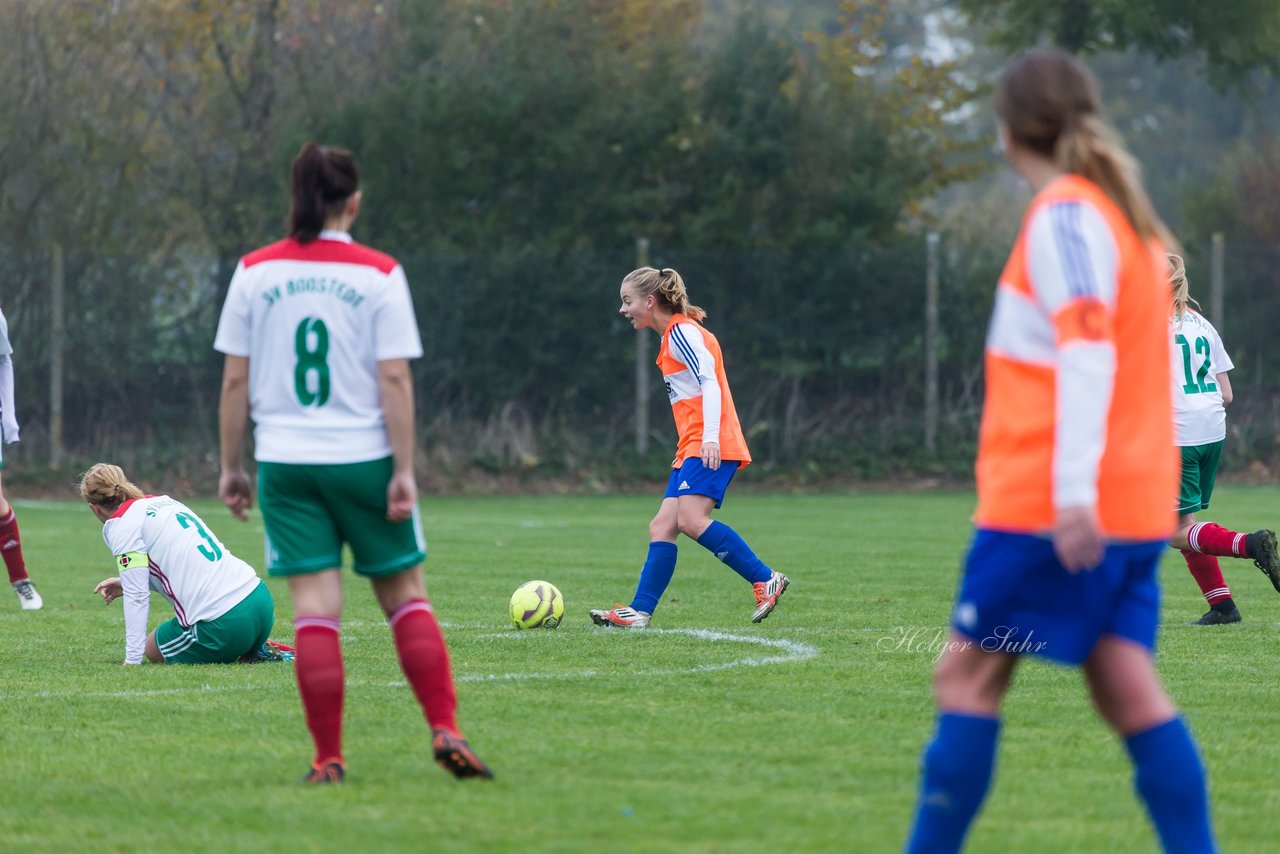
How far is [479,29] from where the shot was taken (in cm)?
2530

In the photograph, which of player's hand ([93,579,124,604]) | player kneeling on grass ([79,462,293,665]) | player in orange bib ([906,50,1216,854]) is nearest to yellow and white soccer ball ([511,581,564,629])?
player kneeling on grass ([79,462,293,665])

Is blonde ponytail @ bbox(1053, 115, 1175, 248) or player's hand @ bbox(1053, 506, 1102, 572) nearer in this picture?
player's hand @ bbox(1053, 506, 1102, 572)

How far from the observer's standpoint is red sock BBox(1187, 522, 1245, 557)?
8555 millimetres

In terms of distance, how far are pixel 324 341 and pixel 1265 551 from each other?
5799 mm

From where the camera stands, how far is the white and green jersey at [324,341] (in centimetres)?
467

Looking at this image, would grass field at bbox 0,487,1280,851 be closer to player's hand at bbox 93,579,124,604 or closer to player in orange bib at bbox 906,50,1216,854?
player's hand at bbox 93,579,124,604

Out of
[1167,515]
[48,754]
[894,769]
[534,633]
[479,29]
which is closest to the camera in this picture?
[1167,515]

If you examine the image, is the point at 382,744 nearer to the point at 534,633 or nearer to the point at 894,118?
the point at 534,633

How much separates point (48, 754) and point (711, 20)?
105ft

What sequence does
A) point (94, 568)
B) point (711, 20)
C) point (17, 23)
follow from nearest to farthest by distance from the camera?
point (94, 568) → point (17, 23) → point (711, 20)

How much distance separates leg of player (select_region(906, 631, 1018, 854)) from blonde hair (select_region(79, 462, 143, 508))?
4.67 m

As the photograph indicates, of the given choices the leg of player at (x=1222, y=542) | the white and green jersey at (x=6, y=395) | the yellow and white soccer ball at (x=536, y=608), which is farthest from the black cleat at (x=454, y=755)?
the white and green jersey at (x=6, y=395)

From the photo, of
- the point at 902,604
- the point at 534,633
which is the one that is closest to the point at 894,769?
the point at 534,633

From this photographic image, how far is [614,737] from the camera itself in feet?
18.1
